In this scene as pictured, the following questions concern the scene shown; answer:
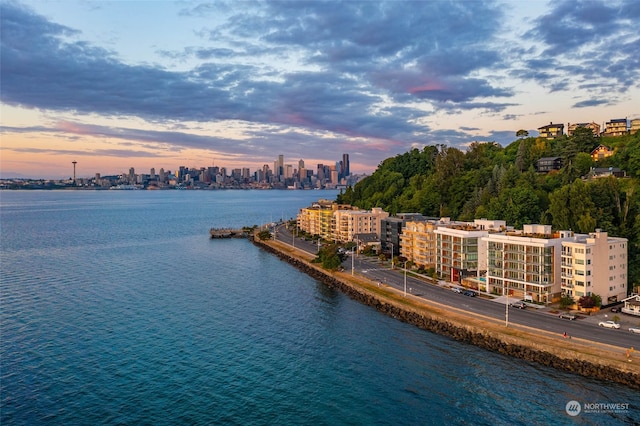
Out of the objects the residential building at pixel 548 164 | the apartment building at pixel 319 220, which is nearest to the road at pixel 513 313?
the apartment building at pixel 319 220

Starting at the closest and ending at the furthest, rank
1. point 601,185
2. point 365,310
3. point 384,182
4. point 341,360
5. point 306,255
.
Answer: point 341,360 → point 365,310 → point 601,185 → point 306,255 → point 384,182

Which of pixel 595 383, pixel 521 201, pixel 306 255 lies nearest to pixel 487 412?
pixel 595 383

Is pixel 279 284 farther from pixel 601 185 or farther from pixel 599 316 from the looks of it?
pixel 601 185

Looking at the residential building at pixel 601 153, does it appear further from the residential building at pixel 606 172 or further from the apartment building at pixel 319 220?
the apartment building at pixel 319 220

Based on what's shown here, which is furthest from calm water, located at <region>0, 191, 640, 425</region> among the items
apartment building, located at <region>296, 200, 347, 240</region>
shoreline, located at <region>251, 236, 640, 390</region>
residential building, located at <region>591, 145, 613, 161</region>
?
residential building, located at <region>591, 145, 613, 161</region>

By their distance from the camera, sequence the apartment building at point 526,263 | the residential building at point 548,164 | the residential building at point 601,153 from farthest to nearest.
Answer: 1. the residential building at point 548,164
2. the residential building at point 601,153
3. the apartment building at point 526,263

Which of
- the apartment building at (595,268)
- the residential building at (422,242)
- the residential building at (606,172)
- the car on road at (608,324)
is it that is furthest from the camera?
the residential building at (606,172)

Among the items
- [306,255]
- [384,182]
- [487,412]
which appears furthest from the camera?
[384,182]
